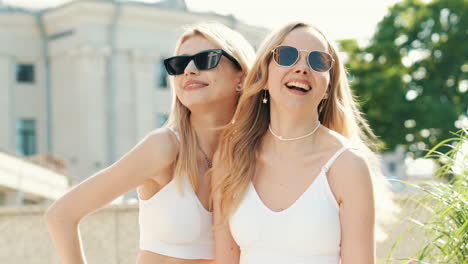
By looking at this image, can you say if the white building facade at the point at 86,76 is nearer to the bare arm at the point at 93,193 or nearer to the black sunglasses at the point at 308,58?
the bare arm at the point at 93,193

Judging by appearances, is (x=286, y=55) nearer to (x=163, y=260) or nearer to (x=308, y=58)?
(x=308, y=58)

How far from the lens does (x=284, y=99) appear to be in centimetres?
276

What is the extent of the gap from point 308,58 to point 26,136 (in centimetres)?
3078

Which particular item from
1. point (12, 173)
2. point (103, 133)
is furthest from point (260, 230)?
point (103, 133)

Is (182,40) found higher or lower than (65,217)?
higher

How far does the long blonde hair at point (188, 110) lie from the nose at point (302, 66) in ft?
1.92

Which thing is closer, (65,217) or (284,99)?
(284,99)

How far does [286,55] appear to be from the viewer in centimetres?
275

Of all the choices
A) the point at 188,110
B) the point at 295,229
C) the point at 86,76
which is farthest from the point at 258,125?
the point at 86,76

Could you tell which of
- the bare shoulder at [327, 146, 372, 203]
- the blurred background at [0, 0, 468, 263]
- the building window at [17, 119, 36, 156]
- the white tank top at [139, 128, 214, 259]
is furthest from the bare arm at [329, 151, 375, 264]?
the building window at [17, 119, 36, 156]

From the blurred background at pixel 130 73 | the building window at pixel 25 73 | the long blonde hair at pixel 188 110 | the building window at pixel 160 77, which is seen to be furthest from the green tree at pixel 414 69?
the long blonde hair at pixel 188 110

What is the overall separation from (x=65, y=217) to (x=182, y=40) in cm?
98

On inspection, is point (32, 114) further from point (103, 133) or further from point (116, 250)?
point (116, 250)

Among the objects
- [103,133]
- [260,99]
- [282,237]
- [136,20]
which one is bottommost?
[103,133]
